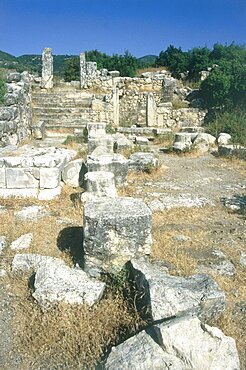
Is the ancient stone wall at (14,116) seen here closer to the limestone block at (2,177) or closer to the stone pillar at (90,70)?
the limestone block at (2,177)

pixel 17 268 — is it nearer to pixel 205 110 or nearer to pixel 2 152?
pixel 2 152

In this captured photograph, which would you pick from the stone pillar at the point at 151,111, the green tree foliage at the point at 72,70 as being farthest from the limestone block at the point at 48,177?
the green tree foliage at the point at 72,70

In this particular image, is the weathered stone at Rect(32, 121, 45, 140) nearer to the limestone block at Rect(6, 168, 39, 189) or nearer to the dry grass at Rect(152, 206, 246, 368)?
the limestone block at Rect(6, 168, 39, 189)

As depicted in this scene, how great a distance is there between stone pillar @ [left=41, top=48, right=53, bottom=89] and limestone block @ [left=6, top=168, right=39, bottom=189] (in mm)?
13987

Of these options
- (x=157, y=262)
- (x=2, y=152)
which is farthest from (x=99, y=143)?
(x=157, y=262)

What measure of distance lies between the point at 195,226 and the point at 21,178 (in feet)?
10.8

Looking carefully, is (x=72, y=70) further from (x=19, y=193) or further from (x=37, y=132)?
(x=19, y=193)

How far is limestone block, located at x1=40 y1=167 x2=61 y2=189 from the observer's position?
23.1ft

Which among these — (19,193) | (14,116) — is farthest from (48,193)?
(14,116)

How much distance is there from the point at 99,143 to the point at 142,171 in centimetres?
146

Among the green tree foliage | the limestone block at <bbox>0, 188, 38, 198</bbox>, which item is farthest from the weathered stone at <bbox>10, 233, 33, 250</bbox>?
the green tree foliage

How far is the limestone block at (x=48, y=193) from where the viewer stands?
6945mm

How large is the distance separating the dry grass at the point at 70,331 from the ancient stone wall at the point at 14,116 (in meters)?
7.70

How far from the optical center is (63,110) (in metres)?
17.0
